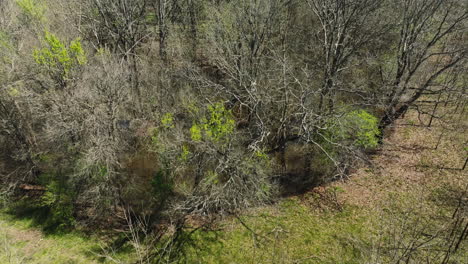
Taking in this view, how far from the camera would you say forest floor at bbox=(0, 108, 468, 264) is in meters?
11.9

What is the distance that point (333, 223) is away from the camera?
42.7 ft

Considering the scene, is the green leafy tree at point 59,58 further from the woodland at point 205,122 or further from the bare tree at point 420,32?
the bare tree at point 420,32

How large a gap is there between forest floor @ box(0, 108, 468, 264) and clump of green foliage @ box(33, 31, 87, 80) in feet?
26.5

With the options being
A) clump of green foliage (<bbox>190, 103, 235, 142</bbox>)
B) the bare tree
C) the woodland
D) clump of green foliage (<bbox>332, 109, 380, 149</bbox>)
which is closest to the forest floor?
the woodland

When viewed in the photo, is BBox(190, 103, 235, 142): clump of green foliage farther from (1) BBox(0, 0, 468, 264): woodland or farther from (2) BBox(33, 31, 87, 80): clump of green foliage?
(2) BBox(33, 31, 87, 80): clump of green foliage

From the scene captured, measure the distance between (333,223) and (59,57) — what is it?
1501 centimetres

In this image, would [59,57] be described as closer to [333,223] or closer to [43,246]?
[43,246]

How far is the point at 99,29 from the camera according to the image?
859 inches

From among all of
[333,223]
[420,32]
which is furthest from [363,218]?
[420,32]

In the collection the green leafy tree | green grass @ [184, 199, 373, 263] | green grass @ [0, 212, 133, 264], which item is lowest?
green grass @ [0, 212, 133, 264]

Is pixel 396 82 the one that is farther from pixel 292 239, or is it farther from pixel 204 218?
pixel 204 218

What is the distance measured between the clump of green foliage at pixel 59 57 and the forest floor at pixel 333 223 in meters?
8.07

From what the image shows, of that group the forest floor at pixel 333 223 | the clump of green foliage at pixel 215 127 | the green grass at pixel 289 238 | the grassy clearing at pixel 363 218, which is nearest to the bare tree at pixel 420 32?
the grassy clearing at pixel 363 218

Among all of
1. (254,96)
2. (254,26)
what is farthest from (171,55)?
(254,96)
